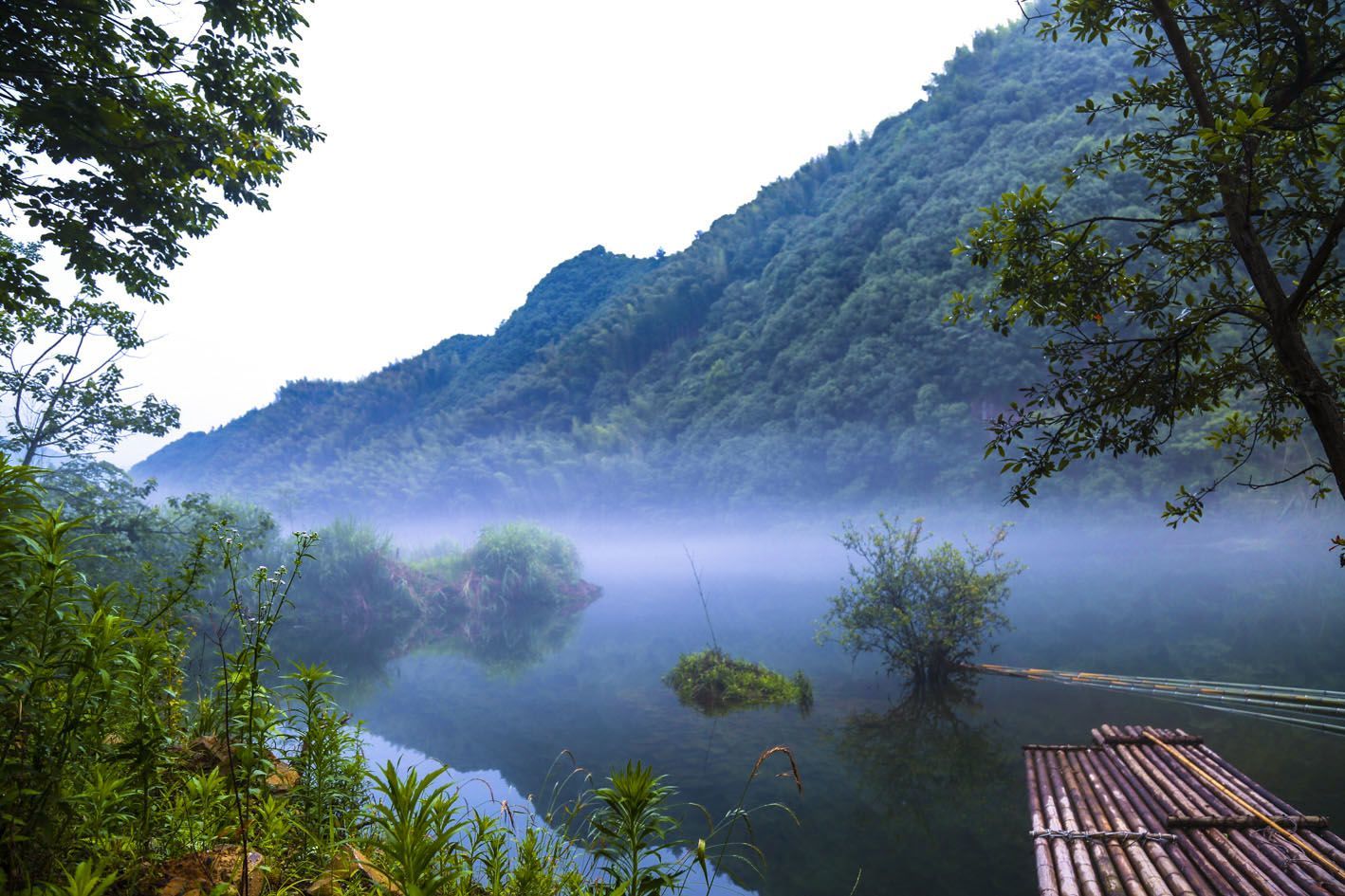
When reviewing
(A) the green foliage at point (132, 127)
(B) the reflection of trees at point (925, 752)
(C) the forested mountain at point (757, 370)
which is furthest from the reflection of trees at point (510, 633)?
(C) the forested mountain at point (757, 370)

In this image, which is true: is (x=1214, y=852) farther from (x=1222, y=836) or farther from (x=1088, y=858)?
(x=1088, y=858)

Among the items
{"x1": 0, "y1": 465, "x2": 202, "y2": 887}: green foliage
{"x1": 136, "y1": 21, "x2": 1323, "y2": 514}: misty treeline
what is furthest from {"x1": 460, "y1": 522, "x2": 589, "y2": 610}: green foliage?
{"x1": 136, "y1": 21, "x2": 1323, "y2": 514}: misty treeline

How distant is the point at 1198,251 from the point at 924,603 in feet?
39.8

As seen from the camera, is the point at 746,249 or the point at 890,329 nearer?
the point at 890,329

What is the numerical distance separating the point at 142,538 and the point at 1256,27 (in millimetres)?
20304

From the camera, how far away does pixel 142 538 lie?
15039 mm

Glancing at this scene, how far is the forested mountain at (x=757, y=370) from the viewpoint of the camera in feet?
229

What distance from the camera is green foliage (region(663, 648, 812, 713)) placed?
16.1m

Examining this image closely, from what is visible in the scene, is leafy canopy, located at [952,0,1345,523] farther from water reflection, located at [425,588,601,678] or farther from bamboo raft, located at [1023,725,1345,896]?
water reflection, located at [425,588,601,678]

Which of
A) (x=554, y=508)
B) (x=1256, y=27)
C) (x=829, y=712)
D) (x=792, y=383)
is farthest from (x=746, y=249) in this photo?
(x=1256, y=27)

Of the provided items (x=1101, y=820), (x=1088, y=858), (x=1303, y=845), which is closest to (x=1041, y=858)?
(x=1088, y=858)

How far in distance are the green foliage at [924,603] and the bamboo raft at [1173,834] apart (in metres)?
8.12

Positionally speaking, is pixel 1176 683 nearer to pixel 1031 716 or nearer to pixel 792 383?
pixel 1031 716

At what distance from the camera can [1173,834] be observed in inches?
214
